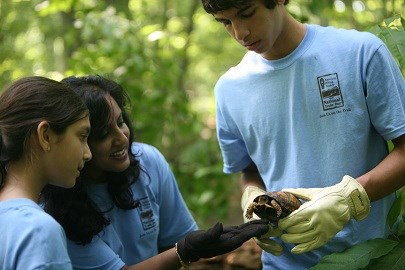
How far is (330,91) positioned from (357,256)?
0.59 metres

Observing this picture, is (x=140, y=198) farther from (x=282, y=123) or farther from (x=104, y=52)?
(x=104, y=52)

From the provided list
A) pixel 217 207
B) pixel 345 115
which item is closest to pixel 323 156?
pixel 345 115

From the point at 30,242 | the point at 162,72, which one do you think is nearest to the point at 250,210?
the point at 30,242

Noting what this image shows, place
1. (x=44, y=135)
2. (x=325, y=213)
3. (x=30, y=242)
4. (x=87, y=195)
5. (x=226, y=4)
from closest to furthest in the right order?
(x=30, y=242), (x=44, y=135), (x=325, y=213), (x=226, y=4), (x=87, y=195)

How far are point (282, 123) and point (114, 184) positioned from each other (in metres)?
0.74

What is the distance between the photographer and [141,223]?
103 inches

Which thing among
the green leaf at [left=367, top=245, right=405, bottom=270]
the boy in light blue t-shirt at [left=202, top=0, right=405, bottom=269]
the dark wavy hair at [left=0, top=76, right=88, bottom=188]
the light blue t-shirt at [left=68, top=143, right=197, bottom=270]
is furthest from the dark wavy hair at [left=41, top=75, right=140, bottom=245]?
the green leaf at [left=367, top=245, right=405, bottom=270]

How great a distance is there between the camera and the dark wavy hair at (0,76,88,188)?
1995 mm

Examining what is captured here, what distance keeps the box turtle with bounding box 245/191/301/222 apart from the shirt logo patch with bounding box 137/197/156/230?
1.82ft

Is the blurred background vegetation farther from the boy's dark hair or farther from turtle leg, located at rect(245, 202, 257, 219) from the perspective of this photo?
turtle leg, located at rect(245, 202, 257, 219)

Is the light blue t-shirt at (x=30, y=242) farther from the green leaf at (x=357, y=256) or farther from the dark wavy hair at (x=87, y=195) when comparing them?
the green leaf at (x=357, y=256)

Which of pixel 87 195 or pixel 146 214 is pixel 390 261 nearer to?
pixel 146 214

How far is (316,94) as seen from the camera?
90.4 inches

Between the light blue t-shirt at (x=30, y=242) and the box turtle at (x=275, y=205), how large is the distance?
Answer: 27.9 inches
